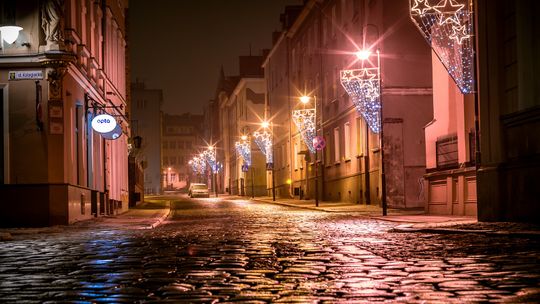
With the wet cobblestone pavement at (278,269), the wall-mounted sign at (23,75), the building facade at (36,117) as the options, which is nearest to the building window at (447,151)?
the wet cobblestone pavement at (278,269)

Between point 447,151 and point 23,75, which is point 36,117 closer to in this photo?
point 23,75

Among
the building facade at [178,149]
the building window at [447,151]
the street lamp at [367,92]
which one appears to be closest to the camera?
the building window at [447,151]

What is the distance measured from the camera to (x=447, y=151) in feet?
83.4

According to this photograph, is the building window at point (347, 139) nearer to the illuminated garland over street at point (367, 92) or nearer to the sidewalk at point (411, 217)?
the sidewalk at point (411, 217)

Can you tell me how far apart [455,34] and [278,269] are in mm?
14072

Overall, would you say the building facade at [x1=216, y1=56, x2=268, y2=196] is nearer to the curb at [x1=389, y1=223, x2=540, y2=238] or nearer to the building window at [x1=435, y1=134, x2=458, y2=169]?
the building window at [x1=435, y1=134, x2=458, y2=169]

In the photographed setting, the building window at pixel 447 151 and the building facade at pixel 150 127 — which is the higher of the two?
the building facade at pixel 150 127

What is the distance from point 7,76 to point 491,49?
45.3ft

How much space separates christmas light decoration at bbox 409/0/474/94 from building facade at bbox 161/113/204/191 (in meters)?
153

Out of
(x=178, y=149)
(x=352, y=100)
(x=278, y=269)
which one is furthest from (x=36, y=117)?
(x=178, y=149)

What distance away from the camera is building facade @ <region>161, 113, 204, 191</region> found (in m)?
181

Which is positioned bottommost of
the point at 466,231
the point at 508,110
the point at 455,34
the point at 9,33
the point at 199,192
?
the point at 199,192

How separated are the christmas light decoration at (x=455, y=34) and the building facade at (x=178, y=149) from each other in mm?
153407

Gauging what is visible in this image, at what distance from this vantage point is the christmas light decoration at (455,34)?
70.1 feet
